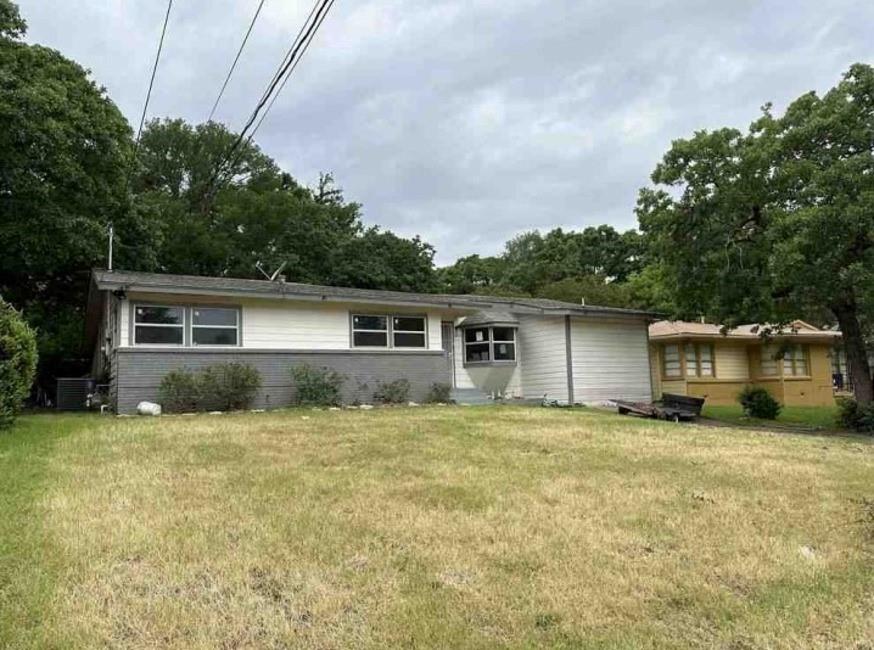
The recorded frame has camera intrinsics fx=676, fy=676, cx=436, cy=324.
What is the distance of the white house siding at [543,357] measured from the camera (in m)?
19.2

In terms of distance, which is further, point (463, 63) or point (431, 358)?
point (431, 358)

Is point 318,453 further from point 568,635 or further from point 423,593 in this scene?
point 568,635

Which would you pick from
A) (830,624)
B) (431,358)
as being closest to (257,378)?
(431,358)

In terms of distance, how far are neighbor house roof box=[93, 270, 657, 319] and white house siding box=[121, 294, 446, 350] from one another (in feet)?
1.06

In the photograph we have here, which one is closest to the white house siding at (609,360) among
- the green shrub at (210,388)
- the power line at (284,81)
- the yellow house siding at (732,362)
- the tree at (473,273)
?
the yellow house siding at (732,362)

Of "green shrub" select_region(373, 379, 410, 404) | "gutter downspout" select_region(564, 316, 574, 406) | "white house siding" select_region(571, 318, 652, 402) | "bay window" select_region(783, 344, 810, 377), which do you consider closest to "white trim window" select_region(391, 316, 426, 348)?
"green shrub" select_region(373, 379, 410, 404)

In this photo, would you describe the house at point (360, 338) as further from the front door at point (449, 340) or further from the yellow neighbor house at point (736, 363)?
the yellow neighbor house at point (736, 363)

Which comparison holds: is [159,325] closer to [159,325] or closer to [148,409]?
[159,325]

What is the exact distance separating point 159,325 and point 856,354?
16495mm

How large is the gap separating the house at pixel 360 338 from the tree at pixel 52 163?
2.63 metres

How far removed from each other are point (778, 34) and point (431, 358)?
1083cm

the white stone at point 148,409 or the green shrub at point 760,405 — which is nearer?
the white stone at point 148,409

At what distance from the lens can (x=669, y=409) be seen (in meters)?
16.9

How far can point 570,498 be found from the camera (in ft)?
21.1
